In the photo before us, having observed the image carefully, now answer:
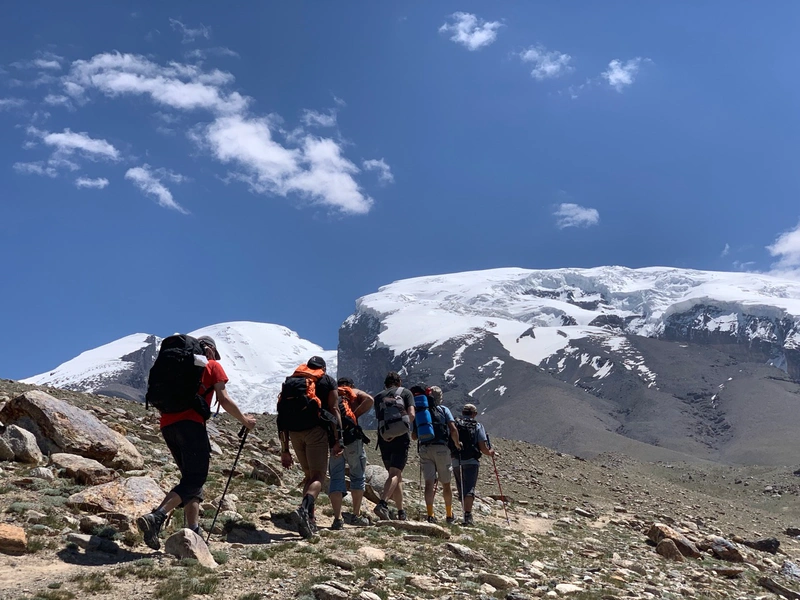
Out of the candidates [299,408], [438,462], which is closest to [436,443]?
[438,462]

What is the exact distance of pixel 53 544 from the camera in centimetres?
686

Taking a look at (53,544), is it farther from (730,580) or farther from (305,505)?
(730,580)

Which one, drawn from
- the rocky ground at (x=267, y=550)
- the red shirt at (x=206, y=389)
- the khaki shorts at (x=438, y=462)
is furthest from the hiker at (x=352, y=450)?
the red shirt at (x=206, y=389)

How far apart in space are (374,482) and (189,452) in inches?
298

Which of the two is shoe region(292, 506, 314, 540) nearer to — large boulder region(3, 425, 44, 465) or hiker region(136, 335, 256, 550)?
hiker region(136, 335, 256, 550)

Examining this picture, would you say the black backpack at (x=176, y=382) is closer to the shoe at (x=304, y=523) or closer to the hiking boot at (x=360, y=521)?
the shoe at (x=304, y=523)

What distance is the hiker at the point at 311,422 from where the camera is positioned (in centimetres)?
869

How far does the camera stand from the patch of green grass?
19.1 ft

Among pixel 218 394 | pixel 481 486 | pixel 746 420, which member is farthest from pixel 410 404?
pixel 746 420

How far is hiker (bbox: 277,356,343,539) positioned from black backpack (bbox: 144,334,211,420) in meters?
1.52

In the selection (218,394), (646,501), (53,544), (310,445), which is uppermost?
(218,394)

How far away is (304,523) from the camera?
8.30 metres

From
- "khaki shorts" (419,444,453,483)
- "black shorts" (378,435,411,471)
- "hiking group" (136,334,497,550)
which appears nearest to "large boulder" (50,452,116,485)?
"hiking group" (136,334,497,550)

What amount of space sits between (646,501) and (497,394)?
140 meters
